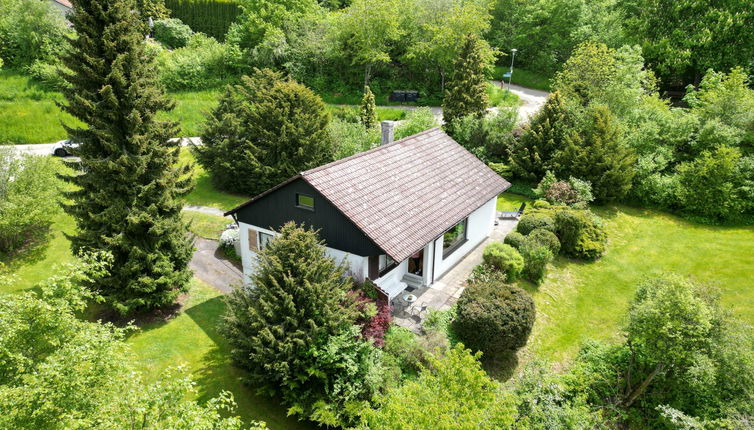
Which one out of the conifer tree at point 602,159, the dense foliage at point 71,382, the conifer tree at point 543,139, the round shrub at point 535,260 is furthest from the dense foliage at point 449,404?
the conifer tree at point 543,139

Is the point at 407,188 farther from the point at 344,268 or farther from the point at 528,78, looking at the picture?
the point at 528,78

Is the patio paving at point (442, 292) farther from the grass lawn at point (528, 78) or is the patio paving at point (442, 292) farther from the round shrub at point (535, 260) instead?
the grass lawn at point (528, 78)

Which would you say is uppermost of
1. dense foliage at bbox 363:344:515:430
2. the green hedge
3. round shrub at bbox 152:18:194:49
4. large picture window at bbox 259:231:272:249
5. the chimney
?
the green hedge

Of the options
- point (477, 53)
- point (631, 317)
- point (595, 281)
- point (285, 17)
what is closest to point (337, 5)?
point (285, 17)

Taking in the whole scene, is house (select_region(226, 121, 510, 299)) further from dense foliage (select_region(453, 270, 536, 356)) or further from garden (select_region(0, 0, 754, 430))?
dense foliage (select_region(453, 270, 536, 356))

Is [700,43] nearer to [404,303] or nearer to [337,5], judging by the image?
[404,303]

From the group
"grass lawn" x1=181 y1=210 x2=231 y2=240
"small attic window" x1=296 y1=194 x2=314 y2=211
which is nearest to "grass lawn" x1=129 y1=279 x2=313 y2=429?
"small attic window" x1=296 y1=194 x2=314 y2=211
